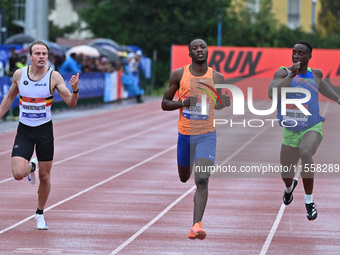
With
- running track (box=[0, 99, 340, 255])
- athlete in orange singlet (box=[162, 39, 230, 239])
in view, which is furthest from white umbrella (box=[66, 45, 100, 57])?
athlete in orange singlet (box=[162, 39, 230, 239])

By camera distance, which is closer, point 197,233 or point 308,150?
point 197,233

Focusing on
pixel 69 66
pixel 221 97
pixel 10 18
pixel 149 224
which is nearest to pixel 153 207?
pixel 149 224

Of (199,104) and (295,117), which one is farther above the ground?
(199,104)

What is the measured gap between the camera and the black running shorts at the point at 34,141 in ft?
29.0

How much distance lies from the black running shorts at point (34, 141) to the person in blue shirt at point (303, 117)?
2.27 m

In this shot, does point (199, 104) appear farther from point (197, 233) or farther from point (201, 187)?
point (197, 233)

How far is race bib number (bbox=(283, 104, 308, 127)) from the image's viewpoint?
907cm

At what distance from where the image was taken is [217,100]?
8.43 meters

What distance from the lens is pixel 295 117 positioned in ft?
29.9

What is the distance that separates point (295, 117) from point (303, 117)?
8 cm

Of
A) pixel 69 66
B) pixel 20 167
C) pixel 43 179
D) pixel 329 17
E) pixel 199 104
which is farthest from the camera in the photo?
pixel 329 17

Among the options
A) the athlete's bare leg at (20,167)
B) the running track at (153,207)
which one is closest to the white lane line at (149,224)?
the running track at (153,207)

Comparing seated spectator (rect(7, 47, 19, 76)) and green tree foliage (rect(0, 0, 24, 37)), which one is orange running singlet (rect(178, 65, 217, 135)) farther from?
green tree foliage (rect(0, 0, 24, 37))

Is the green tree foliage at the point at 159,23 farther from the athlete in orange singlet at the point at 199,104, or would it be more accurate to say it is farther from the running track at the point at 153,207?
the athlete in orange singlet at the point at 199,104
